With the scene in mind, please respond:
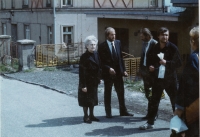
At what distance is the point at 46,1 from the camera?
63.0 ft

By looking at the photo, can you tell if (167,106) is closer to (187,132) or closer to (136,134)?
(136,134)

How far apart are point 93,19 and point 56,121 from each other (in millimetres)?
13695

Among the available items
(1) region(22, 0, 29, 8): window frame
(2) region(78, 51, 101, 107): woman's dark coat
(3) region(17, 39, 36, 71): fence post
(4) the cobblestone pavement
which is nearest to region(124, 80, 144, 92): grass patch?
(4) the cobblestone pavement

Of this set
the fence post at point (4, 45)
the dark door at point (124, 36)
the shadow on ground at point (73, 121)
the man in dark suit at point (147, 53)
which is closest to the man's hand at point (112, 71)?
the man in dark suit at point (147, 53)

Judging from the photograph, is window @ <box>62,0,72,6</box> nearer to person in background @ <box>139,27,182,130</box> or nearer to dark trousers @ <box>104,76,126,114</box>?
dark trousers @ <box>104,76,126,114</box>

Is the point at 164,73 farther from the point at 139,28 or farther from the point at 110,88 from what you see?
the point at 139,28

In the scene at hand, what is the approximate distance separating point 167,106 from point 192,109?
395 centimetres

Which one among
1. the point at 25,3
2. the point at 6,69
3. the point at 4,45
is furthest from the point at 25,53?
the point at 25,3

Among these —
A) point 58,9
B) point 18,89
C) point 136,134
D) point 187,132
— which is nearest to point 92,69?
point 136,134

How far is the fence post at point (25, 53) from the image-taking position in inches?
530

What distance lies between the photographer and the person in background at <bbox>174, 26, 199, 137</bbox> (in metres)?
3.54

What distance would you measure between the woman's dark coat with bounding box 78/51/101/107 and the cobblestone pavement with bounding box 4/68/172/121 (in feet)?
3.63

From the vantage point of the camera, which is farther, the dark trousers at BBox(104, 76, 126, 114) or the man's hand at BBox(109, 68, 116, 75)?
the dark trousers at BBox(104, 76, 126, 114)

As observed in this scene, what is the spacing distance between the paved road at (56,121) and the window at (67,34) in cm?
1060
